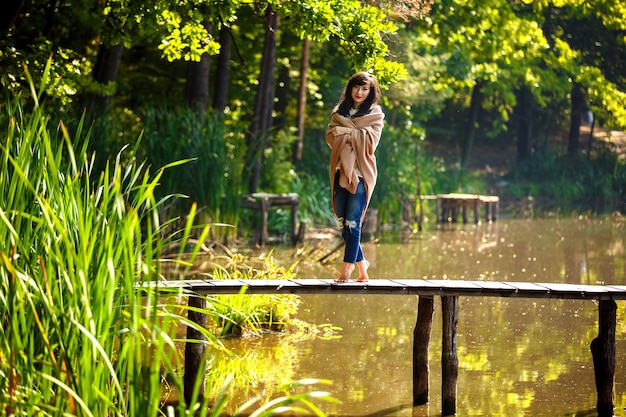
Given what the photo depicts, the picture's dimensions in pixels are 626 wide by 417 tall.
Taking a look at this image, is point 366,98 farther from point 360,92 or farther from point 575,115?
point 575,115

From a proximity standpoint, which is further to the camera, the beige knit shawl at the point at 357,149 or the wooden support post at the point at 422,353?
the beige knit shawl at the point at 357,149

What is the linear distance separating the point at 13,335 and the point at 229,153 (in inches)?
549

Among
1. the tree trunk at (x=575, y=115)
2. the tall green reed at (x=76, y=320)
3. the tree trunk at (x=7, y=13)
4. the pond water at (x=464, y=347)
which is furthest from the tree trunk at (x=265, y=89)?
the tree trunk at (x=575, y=115)

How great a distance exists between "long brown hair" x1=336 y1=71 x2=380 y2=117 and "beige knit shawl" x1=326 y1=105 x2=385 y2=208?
0.05m

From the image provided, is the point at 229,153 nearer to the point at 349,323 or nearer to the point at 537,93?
the point at 349,323

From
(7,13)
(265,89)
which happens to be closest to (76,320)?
(7,13)

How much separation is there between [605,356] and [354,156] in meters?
2.28

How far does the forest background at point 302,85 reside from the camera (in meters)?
10.2

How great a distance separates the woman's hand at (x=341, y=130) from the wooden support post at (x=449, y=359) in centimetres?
146

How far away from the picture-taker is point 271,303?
405 inches

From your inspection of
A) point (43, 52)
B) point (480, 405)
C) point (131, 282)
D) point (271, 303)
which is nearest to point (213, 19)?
point (43, 52)

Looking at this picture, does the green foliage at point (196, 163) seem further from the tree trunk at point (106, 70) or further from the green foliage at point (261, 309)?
the green foliage at point (261, 309)

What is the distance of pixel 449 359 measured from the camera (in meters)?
7.49

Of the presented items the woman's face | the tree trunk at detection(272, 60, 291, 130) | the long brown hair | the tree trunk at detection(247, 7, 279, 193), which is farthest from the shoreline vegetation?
the tree trunk at detection(272, 60, 291, 130)
